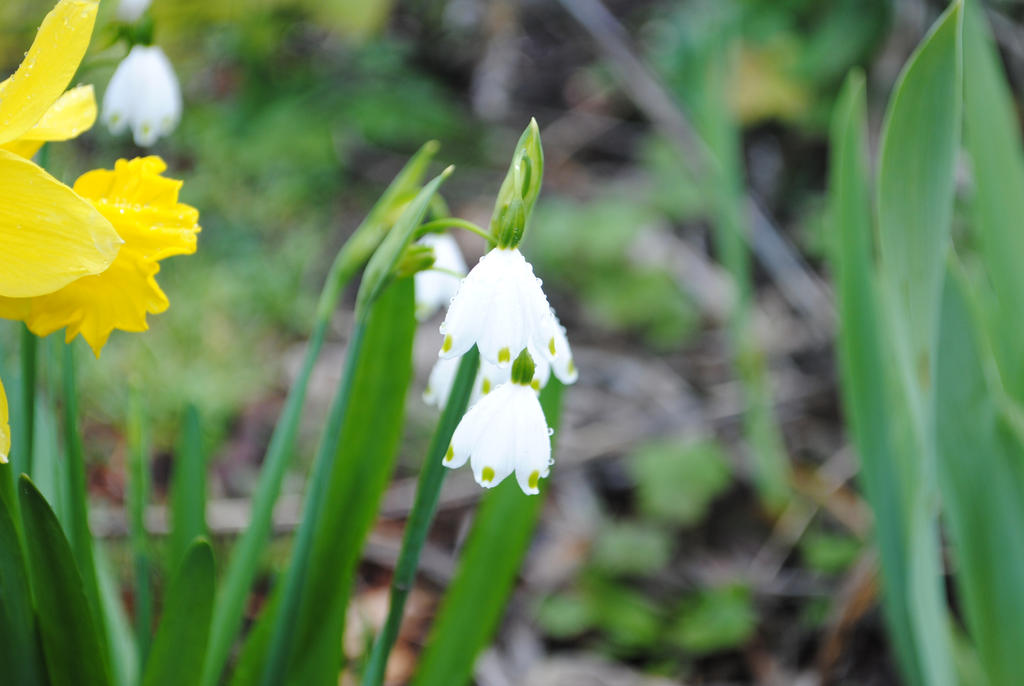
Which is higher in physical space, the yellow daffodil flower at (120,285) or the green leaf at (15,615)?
the yellow daffodil flower at (120,285)

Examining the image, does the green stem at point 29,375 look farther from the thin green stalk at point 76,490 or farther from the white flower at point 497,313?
the white flower at point 497,313

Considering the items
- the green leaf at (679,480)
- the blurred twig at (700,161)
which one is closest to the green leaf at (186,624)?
the green leaf at (679,480)

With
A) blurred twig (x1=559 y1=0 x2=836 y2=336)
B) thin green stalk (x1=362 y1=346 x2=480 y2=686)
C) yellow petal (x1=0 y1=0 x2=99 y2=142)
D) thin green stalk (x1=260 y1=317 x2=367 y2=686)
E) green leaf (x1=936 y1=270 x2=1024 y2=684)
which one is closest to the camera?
yellow petal (x1=0 y1=0 x2=99 y2=142)

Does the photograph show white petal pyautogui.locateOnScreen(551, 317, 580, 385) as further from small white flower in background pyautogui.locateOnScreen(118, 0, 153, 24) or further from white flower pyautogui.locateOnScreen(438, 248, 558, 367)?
small white flower in background pyautogui.locateOnScreen(118, 0, 153, 24)

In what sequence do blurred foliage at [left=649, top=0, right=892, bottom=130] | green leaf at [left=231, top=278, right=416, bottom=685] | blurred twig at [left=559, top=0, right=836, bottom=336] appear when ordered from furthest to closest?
blurred foliage at [left=649, top=0, right=892, bottom=130] < blurred twig at [left=559, top=0, right=836, bottom=336] < green leaf at [left=231, top=278, right=416, bottom=685]

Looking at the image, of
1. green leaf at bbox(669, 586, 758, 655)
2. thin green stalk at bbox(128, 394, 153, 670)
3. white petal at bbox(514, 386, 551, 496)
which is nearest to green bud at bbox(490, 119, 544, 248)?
white petal at bbox(514, 386, 551, 496)

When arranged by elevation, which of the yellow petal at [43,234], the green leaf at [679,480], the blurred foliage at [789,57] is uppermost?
the blurred foliage at [789,57]
